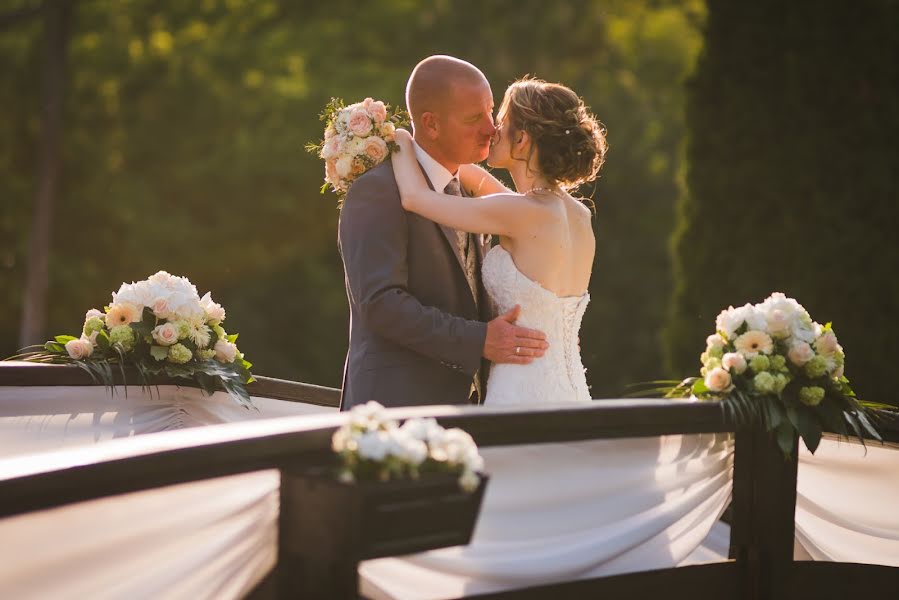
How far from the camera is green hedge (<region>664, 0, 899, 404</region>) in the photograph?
27.5 ft

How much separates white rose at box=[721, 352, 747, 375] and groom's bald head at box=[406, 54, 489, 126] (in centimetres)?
164

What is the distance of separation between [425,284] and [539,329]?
52 centimetres

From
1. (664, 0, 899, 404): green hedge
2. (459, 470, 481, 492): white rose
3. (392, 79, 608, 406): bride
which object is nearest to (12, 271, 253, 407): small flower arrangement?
(392, 79, 608, 406): bride

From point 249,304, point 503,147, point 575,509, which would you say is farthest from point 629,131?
point 575,509

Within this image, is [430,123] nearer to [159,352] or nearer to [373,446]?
[159,352]

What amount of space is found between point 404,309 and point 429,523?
5.83ft

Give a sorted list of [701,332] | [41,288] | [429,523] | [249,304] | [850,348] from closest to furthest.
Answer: [429,523], [850,348], [701,332], [41,288], [249,304]

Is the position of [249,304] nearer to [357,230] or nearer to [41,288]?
[41,288]

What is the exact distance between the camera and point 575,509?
149 inches

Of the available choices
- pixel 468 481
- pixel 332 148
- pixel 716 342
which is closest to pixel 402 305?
pixel 332 148

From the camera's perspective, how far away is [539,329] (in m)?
5.09

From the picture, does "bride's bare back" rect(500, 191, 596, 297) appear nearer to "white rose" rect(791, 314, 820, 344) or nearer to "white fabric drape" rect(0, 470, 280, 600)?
"white rose" rect(791, 314, 820, 344)

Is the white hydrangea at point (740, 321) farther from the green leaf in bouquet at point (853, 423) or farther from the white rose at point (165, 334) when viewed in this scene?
the white rose at point (165, 334)

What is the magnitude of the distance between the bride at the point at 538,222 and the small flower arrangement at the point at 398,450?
192 centimetres
